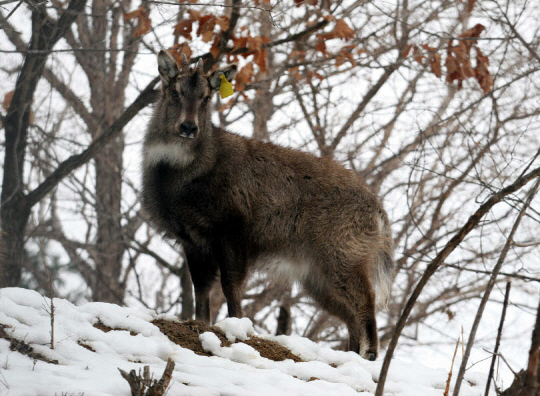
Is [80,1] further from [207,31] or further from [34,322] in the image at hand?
[34,322]

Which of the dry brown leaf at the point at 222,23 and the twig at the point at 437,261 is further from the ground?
the dry brown leaf at the point at 222,23

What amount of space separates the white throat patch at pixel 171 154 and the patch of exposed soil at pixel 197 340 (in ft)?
5.53

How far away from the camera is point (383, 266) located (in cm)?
627

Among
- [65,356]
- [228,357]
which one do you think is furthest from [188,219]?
[65,356]

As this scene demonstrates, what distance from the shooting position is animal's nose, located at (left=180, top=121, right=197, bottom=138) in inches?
221

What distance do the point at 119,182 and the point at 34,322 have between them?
805cm

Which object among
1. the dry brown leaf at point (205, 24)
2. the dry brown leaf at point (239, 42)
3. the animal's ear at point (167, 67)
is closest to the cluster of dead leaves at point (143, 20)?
the dry brown leaf at point (205, 24)

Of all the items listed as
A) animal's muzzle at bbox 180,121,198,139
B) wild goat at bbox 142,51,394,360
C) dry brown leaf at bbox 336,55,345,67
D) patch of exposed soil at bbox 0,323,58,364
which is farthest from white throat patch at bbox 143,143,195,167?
dry brown leaf at bbox 336,55,345,67

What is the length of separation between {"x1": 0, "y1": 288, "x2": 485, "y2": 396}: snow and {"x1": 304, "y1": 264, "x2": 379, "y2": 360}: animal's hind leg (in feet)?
2.23

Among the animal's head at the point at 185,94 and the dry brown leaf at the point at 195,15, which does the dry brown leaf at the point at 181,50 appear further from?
the animal's head at the point at 185,94

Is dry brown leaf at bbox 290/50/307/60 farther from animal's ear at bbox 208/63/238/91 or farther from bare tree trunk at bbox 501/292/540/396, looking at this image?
bare tree trunk at bbox 501/292/540/396

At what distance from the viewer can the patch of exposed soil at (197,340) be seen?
4453mm

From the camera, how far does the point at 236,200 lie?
19.2 ft

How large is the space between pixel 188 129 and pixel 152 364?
2385 mm
